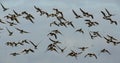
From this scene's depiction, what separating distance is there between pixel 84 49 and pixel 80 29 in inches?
237

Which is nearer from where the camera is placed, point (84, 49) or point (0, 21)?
point (0, 21)

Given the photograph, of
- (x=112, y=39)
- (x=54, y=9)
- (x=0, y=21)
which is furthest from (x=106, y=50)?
(x=0, y=21)

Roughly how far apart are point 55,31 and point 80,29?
19.3ft

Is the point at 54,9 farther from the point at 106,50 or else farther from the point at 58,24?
the point at 106,50

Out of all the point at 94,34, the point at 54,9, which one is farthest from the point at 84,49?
the point at 54,9

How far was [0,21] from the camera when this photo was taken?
12431 centimetres

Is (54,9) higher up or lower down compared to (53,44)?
higher up

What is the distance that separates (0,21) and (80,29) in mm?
18401

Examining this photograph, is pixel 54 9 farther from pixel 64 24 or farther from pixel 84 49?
pixel 84 49

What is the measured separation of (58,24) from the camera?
12825cm

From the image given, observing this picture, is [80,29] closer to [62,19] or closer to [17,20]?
[62,19]

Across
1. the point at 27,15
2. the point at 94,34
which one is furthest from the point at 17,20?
the point at 94,34

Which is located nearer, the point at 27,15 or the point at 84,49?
the point at 27,15

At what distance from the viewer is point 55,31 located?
422ft
